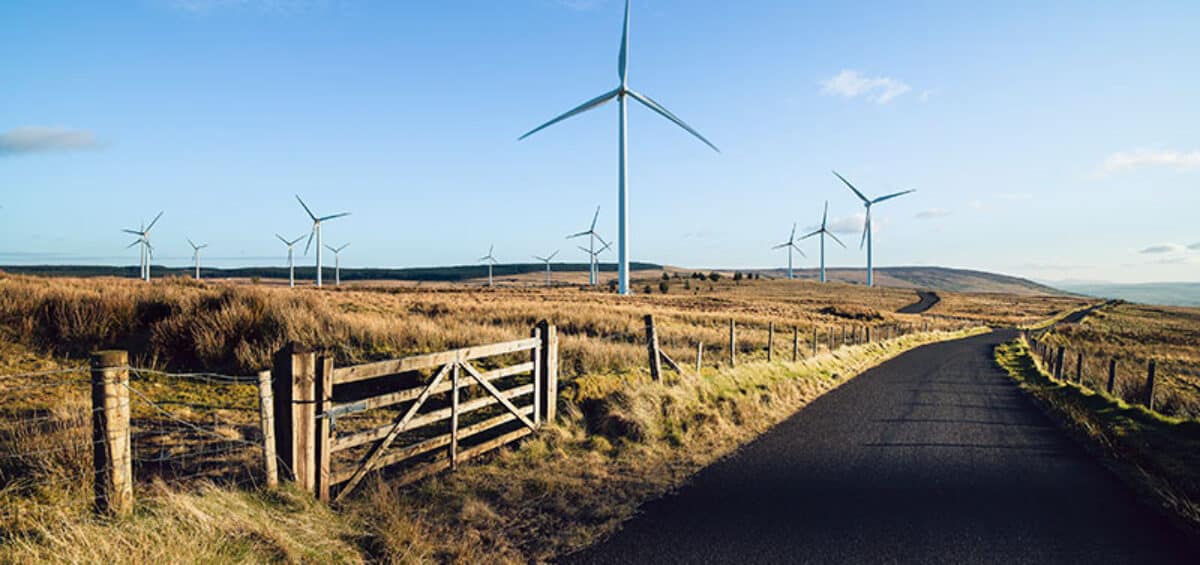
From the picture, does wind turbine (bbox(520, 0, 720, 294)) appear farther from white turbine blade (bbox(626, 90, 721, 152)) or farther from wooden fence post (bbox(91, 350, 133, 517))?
wooden fence post (bbox(91, 350, 133, 517))

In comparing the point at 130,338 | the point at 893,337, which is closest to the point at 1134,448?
the point at 130,338

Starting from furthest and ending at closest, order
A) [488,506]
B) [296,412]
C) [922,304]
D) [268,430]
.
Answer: [922,304], [488,506], [296,412], [268,430]

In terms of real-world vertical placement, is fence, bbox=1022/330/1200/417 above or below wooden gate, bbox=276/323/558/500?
below

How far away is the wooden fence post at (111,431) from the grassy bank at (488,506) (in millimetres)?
177

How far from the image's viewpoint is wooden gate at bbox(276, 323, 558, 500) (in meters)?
6.76

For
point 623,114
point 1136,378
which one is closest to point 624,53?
point 623,114

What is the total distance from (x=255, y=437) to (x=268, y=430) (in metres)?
3.49

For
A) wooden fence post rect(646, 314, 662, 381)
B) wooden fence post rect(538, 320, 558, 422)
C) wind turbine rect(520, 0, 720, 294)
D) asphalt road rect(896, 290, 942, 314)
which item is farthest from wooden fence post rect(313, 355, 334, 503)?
asphalt road rect(896, 290, 942, 314)

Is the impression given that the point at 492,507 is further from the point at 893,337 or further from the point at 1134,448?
the point at 893,337

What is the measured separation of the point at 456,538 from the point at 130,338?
14.3 m

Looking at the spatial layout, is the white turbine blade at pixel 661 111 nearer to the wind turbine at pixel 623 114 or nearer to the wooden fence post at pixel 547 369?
the wind turbine at pixel 623 114

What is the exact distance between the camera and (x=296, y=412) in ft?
21.4

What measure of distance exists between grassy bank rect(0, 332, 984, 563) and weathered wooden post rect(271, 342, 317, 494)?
1.14 ft

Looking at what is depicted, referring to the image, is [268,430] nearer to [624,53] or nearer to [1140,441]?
[1140,441]
